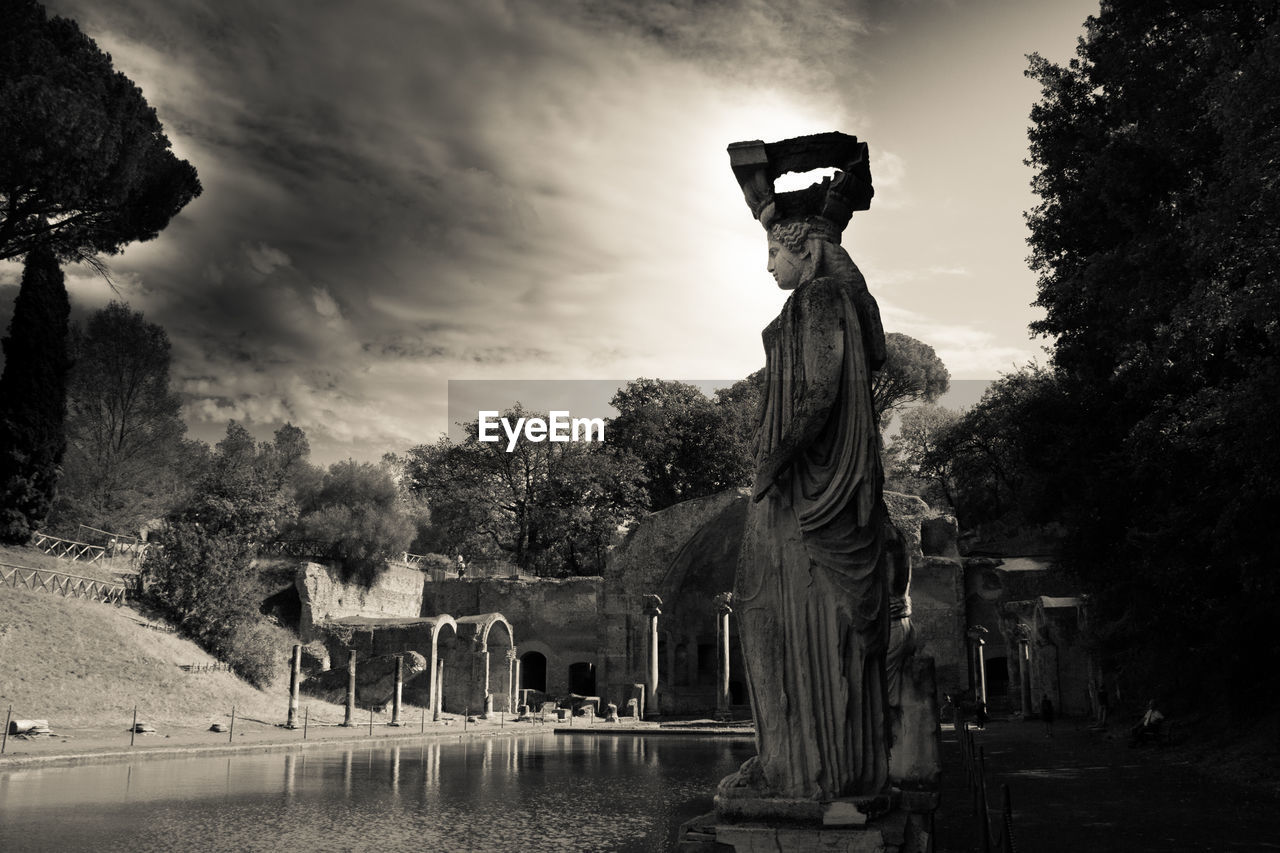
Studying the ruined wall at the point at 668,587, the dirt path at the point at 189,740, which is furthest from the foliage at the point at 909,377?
the dirt path at the point at 189,740

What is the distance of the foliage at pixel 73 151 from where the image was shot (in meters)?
20.7

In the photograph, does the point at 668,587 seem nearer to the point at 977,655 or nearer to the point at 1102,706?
the point at 977,655

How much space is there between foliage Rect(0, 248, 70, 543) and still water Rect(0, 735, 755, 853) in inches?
568

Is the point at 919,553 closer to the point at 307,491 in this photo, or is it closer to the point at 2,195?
the point at 2,195

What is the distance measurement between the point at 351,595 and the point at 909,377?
88.3ft

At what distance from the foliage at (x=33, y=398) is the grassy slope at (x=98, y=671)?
144cm

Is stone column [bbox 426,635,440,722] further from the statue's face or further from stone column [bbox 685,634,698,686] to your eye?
the statue's face

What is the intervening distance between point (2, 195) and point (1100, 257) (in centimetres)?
2395

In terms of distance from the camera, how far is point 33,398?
80.2 feet

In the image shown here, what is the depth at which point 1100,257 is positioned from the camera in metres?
11.5

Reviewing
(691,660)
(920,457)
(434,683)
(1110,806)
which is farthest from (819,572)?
(920,457)

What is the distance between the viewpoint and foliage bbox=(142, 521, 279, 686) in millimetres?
23906

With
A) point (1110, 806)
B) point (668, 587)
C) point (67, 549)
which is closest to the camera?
point (1110, 806)

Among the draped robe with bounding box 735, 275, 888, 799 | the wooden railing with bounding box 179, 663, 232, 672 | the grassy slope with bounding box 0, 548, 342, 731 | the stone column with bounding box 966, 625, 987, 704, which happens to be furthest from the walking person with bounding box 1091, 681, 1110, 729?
the wooden railing with bounding box 179, 663, 232, 672
